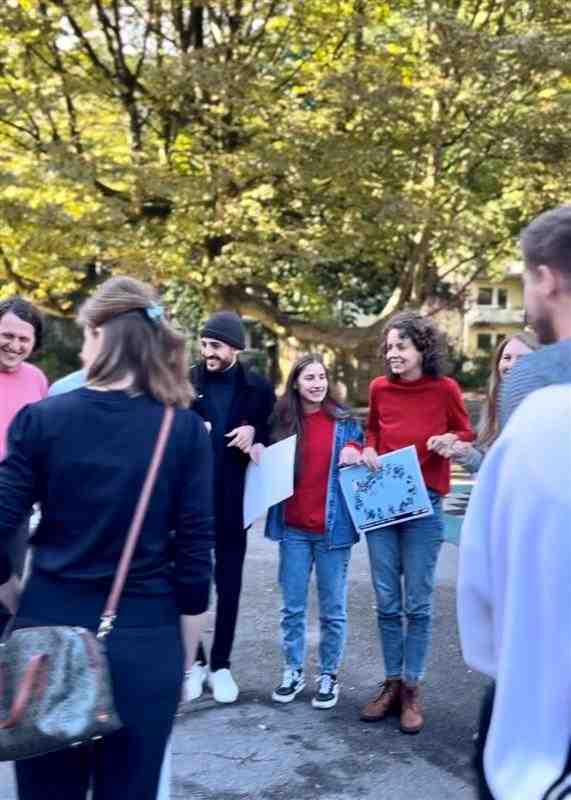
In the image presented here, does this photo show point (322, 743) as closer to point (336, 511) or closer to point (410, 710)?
point (410, 710)

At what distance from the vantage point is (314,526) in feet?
16.4

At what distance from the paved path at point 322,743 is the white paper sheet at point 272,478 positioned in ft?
3.28

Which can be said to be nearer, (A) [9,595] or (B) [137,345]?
(B) [137,345]

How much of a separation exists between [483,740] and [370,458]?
119 inches

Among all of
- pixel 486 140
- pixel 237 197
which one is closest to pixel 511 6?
pixel 486 140

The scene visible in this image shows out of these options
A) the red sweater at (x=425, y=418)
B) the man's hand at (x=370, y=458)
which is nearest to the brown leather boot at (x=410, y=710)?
the red sweater at (x=425, y=418)

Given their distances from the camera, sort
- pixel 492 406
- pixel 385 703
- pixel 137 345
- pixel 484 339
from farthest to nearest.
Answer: pixel 484 339, pixel 385 703, pixel 492 406, pixel 137 345

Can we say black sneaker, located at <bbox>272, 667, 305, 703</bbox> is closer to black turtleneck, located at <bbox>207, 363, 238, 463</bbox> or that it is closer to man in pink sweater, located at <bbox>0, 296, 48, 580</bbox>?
black turtleneck, located at <bbox>207, 363, 238, 463</bbox>

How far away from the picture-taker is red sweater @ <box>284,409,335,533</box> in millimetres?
4988

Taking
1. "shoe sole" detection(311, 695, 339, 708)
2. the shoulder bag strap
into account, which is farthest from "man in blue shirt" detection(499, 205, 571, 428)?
"shoe sole" detection(311, 695, 339, 708)

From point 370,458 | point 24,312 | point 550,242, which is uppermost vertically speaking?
point 24,312

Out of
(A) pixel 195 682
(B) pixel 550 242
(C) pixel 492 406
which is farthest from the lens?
(A) pixel 195 682

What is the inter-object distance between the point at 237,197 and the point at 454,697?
442 inches

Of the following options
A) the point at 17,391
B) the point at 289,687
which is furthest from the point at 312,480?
the point at 17,391
